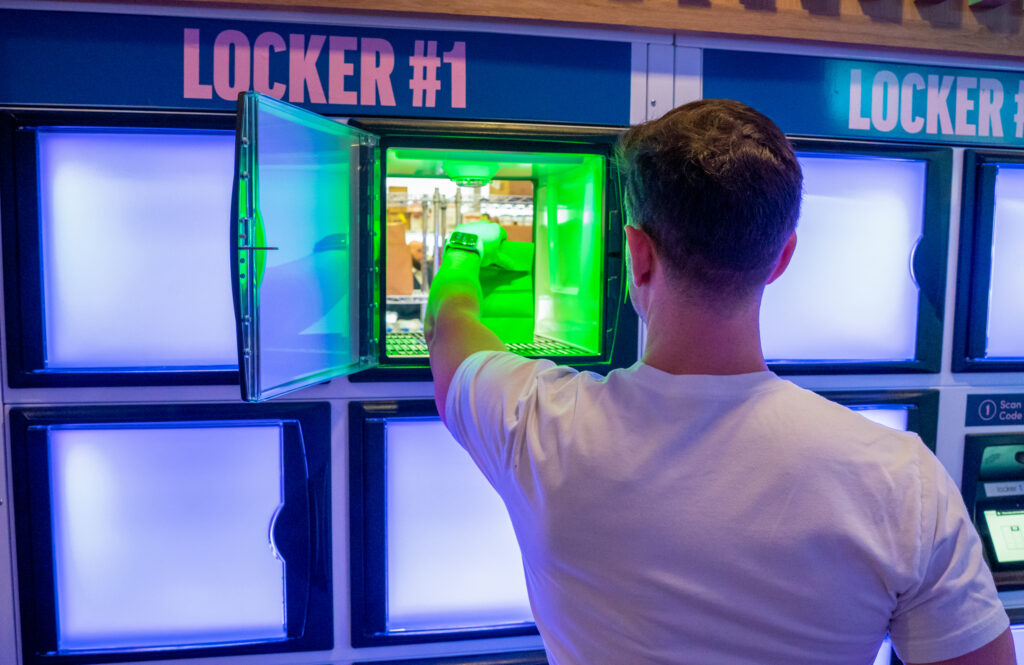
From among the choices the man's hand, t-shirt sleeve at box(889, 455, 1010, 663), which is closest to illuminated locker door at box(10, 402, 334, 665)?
the man's hand

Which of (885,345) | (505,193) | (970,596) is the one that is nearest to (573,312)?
(505,193)

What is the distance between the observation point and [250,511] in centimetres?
161

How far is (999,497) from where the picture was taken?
6.31 feet

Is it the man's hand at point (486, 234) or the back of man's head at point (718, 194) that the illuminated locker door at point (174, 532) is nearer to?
the man's hand at point (486, 234)

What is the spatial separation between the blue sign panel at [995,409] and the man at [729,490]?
49.5 inches

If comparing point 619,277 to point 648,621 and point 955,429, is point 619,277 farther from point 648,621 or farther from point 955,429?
point 955,429

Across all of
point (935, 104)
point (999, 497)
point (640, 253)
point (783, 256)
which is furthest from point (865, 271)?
point (640, 253)

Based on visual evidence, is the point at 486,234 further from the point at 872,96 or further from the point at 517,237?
the point at 872,96

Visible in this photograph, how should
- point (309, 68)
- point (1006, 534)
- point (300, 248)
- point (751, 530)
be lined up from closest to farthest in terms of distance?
1. point (751, 530)
2. point (300, 248)
3. point (309, 68)
4. point (1006, 534)

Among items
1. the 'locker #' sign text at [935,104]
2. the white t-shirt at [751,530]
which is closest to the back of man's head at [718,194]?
the white t-shirt at [751,530]

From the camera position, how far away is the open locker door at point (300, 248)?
3.72 ft

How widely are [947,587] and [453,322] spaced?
77cm

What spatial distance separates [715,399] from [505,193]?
134cm

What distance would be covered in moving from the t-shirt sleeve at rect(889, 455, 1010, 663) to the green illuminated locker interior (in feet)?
2.99
